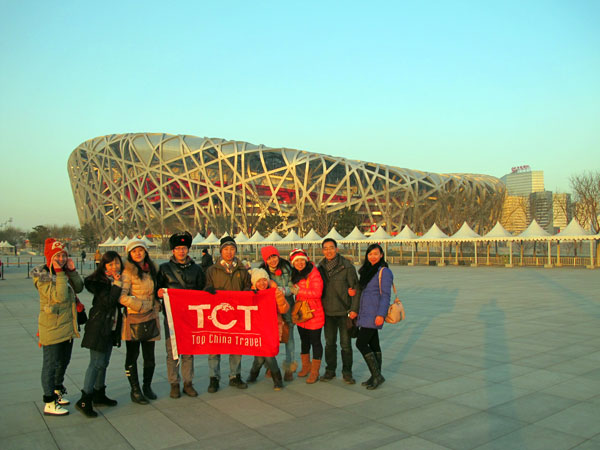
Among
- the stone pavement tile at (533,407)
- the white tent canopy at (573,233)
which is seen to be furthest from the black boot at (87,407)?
the white tent canopy at (573,233)

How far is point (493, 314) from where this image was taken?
11.3 m

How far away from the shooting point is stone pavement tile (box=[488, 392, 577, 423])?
4766mm

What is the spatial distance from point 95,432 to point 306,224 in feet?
222

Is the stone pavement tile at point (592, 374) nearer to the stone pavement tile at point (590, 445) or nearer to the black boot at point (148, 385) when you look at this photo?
the stone pavement tile at point (590, 445)

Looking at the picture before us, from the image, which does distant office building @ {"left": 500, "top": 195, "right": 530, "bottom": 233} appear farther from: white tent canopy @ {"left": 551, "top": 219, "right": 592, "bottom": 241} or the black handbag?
the black handbag

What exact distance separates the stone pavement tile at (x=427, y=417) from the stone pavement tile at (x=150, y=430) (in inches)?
72.3

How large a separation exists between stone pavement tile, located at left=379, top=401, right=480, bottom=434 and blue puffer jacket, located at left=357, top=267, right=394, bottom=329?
1128mm

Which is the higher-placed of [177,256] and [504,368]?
[177,256]

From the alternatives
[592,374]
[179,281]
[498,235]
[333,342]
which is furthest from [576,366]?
[498,235]

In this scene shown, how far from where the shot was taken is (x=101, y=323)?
16.7 feet

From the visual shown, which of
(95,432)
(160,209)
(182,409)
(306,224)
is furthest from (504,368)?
(160,209)

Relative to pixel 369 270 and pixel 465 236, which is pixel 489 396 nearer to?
pixel 369 270

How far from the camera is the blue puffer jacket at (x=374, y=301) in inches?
232

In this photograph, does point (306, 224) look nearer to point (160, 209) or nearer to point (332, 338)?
point (160, 209)
